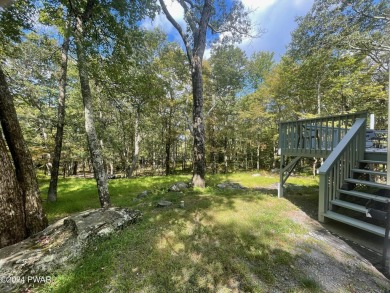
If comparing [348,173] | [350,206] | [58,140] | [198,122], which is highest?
[198,122]

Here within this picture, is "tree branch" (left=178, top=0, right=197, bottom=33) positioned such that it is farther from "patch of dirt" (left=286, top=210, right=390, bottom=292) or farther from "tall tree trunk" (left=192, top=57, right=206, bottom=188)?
"patch of dirt" (left=286, top=210, right=390, bottom=292)

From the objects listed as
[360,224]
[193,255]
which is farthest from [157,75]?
[360,224]

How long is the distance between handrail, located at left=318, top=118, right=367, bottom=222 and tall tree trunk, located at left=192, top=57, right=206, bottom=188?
360 cm

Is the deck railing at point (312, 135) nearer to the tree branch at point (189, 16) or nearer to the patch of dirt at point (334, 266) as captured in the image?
the patch of dirt at point (334, 266)

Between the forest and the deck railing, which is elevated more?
the forest

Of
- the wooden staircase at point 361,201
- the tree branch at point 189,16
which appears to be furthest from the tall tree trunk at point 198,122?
the wooden staircase at point 361,201

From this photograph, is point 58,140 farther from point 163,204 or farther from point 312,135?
point 312,135

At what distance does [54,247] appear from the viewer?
7.95 feet

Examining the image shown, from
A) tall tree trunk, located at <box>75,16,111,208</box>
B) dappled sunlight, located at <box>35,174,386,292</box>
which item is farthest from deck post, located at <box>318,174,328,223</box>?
tall tree trunk, located at <box>75,16,111,208</box>

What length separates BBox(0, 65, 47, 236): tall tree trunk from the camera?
2.95m

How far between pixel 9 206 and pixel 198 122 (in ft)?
16.2

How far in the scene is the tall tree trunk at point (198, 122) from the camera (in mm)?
6254

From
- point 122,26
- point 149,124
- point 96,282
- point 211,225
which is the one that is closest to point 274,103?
point 149,124

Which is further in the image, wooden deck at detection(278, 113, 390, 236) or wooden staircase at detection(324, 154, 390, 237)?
wooden deck at detection(278, 113, 390, 236)
